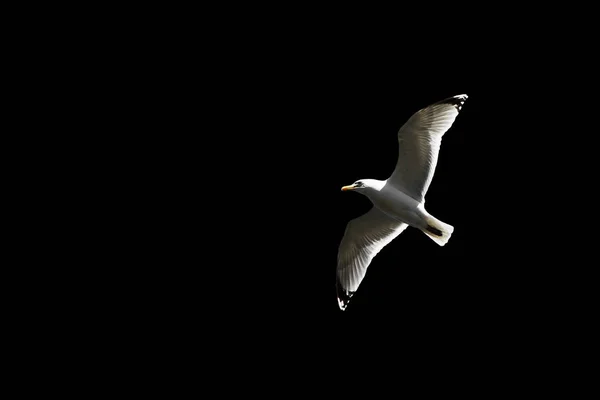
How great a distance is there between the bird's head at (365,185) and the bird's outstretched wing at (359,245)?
0.22m

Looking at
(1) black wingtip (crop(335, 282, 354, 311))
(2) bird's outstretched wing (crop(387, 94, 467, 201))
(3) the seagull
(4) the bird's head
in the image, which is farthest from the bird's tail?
(1) black wingtip (crop(335, 282, 354, 311))

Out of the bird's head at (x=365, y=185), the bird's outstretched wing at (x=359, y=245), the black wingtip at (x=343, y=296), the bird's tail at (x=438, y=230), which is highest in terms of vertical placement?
the bird's head at (x=365, y=185)

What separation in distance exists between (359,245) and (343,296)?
344mm

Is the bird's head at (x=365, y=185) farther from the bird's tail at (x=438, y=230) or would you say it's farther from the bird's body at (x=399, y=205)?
the bird's tail at (x=438, y=230)

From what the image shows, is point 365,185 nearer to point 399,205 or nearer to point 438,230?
point 399,205

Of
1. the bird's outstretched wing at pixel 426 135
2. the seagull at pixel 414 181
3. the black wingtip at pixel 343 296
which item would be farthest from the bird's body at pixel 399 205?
the black wingtip at pixel 343 296

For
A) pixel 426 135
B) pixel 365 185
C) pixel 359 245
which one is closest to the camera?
pixel 426 135

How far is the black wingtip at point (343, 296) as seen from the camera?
4.97 meters

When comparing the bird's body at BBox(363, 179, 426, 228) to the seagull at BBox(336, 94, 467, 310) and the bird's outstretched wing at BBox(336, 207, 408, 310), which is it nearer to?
the seagull at BBox(336, 94, 467, 310)

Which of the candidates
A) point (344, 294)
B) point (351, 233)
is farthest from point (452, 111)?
point (344, 294)

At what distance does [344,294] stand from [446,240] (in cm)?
78

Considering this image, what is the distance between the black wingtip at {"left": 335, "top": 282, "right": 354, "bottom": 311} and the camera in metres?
4.97

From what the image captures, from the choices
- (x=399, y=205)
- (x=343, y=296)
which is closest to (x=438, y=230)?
(x=399, y=205)

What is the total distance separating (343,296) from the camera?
196 inches
